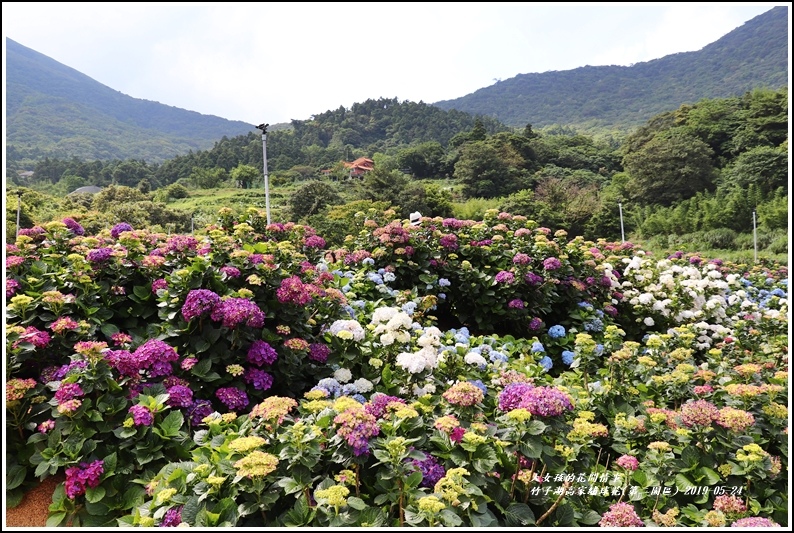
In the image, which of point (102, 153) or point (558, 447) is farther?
point (102, 153)

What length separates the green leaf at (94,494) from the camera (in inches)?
62.8

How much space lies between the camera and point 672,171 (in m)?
25.6

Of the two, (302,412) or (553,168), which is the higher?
(553,168)

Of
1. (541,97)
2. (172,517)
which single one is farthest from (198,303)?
(541,97)

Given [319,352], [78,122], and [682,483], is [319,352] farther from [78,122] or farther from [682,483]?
[78,122]

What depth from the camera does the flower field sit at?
1.33 metres

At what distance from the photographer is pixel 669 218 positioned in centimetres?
2191

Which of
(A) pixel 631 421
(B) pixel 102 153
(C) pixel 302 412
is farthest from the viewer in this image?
(B) pixel 102 153

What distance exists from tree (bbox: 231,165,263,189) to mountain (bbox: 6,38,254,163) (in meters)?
28.9

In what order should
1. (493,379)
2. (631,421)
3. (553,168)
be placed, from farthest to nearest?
(553,168) < (493,379) < (631,421)

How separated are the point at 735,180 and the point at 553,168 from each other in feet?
43.7

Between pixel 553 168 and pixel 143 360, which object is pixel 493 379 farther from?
pixel 553 168

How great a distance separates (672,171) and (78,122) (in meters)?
107

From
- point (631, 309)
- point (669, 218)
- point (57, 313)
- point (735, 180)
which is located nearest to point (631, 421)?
point (57, 313)
